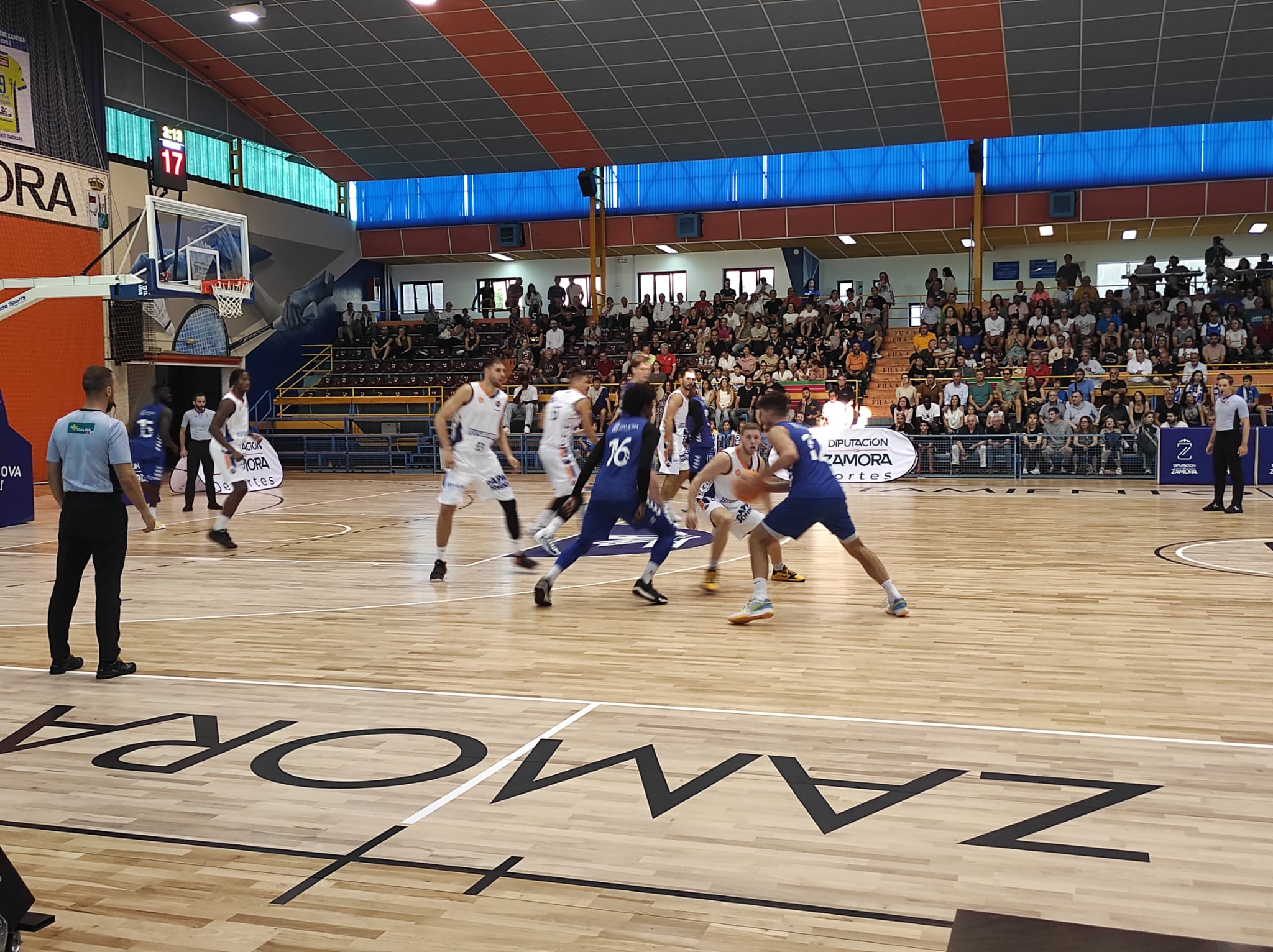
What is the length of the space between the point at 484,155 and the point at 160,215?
10760 mm

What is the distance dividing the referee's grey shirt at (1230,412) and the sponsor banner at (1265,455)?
555 centimetres

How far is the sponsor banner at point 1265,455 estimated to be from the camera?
18688 mm

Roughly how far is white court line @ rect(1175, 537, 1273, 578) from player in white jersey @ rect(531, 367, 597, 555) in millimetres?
5425

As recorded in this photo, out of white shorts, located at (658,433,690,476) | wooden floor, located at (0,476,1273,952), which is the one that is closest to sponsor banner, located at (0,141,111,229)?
white shorts, located at (658,433,690,476)

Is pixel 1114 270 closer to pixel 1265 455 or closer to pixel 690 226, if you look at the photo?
pixel 690 226

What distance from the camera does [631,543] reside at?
467 inches

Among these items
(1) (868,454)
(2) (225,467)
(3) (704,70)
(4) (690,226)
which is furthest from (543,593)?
(4) (690,226)

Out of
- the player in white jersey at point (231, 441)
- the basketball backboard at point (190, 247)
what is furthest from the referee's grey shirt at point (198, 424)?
the basketball backboard at point (190, 247)

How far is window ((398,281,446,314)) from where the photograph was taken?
35.7 metres

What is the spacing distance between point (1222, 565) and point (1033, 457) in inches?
415

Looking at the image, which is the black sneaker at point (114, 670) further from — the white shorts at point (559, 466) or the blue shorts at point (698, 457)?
the blue shorts at point (698, 457)

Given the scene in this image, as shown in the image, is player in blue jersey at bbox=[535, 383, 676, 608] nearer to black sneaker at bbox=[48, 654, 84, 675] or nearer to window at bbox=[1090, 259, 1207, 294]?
black sneaker at bbox=[48, 654, 84, 675]

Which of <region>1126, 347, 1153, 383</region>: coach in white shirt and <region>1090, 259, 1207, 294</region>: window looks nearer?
<region>1126, 347, 1153, 383</region>: coach in white shirt

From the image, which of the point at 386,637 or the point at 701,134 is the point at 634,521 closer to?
the point at 386,637
